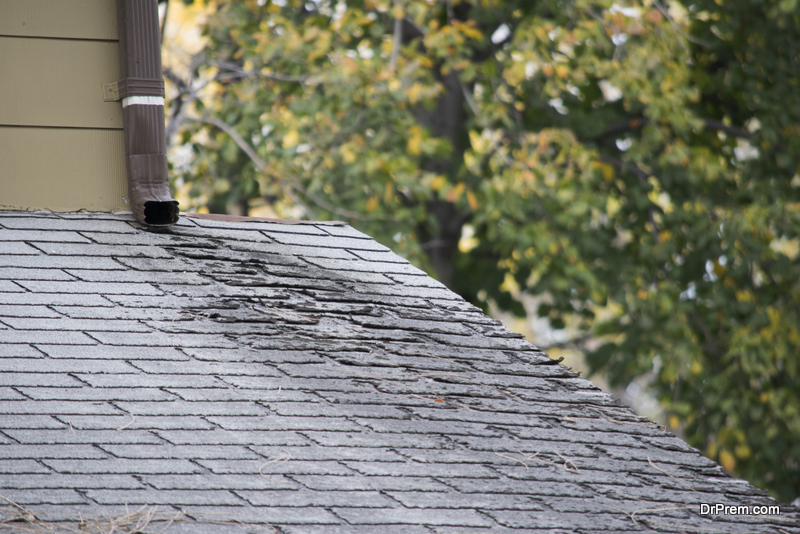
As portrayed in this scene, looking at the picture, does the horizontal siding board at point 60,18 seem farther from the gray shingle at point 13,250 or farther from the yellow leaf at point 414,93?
the yellow leaf at point 414,93

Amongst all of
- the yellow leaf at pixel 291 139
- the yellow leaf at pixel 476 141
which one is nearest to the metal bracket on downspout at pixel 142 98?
the yellow leaf at pixel 291 139

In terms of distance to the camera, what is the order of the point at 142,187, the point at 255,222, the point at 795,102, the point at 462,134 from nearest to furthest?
1. the point at 142,187
2. the point at 255,222
3. the point at 795,102
4. the point at 462,134

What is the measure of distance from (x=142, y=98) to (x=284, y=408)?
146cm

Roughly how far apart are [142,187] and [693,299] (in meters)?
6.84

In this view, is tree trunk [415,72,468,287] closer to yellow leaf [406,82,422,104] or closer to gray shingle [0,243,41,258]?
yellow leaf [406,82,422,104]

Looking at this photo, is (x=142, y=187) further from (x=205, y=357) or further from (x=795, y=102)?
(x=795, y=102)

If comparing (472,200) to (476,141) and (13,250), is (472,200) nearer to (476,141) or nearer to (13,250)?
(476,141)

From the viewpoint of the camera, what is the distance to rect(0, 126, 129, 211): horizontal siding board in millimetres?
3109

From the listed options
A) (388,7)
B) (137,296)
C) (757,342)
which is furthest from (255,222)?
(757,342)

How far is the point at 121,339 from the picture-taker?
8.11 feet

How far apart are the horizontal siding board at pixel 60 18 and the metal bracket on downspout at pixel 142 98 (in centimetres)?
10

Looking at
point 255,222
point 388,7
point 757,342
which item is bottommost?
point 757,342

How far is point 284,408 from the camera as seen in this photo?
7.74 feet

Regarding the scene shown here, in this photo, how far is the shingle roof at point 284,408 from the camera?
2.04 meters
